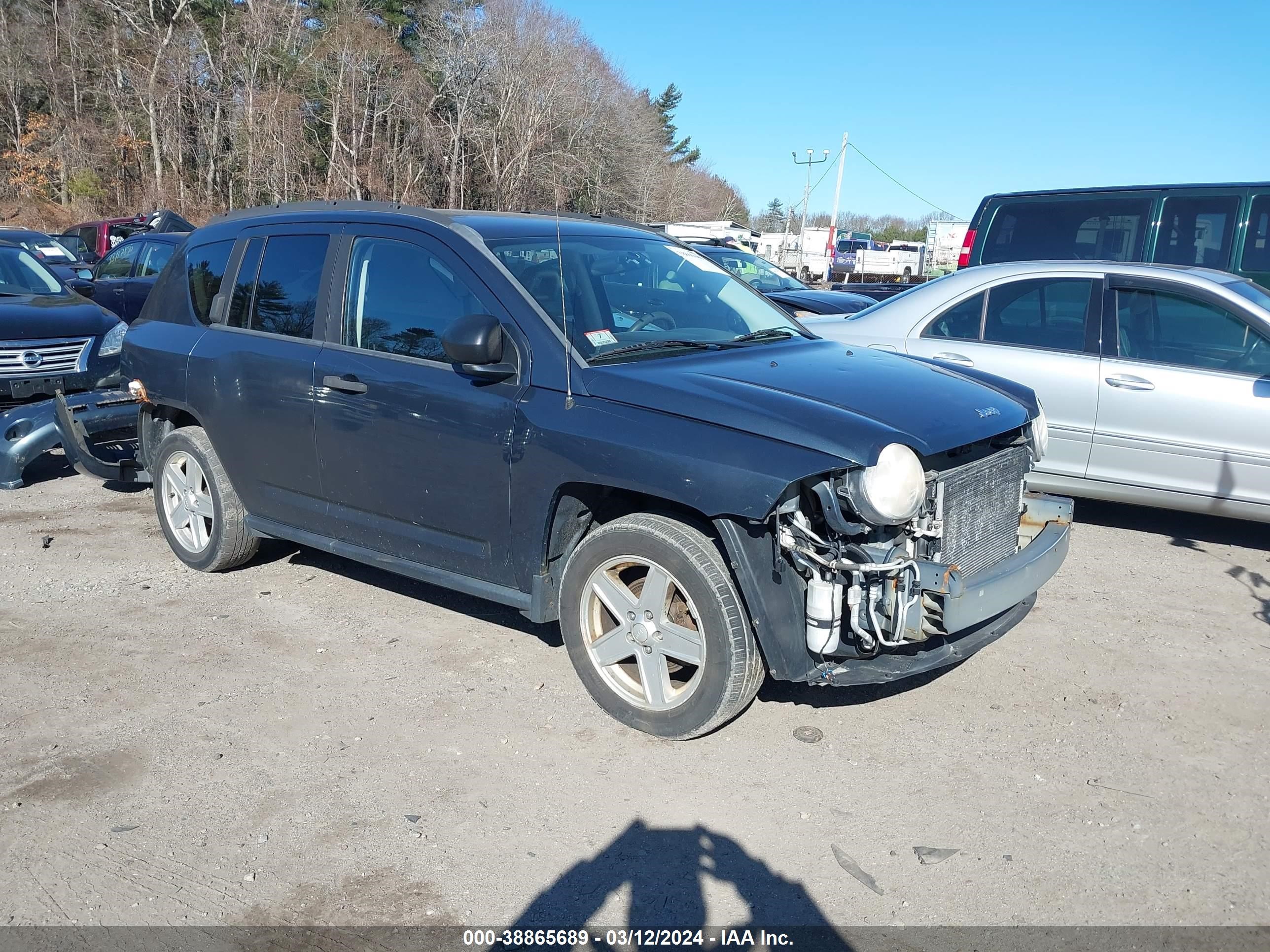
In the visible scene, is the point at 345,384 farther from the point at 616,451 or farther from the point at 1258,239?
the point at 1258,239

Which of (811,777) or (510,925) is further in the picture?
(811,777)

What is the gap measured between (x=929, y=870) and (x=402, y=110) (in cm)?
4022

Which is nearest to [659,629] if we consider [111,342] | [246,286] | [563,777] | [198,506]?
→ [563,777]

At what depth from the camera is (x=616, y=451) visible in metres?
3.60

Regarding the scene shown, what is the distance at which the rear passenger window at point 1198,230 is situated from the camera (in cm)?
841

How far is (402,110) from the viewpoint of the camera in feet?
127

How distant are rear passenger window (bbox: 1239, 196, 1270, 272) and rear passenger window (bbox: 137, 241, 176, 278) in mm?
11892

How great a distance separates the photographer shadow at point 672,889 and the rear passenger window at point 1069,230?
6972mm

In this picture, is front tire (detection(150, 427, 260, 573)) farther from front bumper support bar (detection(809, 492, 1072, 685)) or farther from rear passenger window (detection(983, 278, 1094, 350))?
rear passenger window (detection(983, 278, 1094, 350))

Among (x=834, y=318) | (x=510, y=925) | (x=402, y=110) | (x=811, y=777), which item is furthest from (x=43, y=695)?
(x=402, y=110)

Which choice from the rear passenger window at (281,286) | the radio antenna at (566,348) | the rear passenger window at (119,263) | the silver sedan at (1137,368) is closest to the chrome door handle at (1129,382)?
the silver sedan at (1137,368)

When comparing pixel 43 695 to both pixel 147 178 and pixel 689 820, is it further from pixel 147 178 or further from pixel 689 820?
pixel 147 178

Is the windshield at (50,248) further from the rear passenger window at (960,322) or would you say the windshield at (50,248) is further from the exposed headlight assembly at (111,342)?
the rear passenger window at (960,322)

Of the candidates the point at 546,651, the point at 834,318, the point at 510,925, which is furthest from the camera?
the point at 834,318
